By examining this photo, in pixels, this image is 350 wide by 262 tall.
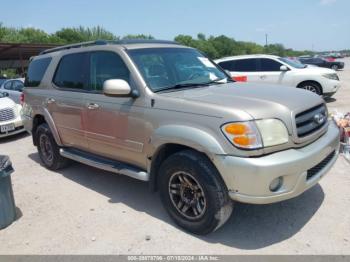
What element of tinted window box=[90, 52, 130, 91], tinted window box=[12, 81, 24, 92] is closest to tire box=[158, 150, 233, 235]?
tinted window box=[90, 52, 130, 91]

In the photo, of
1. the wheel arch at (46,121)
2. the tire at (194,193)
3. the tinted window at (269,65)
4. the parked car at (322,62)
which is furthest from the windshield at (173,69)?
the parked car at (322,62)

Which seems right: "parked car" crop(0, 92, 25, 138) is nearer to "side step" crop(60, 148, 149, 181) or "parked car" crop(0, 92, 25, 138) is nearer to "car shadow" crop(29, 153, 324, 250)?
"side step" crop(60, 148, 149, 181)

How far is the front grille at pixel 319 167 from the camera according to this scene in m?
3.24

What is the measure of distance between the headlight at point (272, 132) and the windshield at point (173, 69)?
1.25m

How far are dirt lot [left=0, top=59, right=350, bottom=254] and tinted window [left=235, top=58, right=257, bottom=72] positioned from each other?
6712 mm

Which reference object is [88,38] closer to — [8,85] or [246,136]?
[8,85]

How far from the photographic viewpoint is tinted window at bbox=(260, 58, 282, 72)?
10975mm

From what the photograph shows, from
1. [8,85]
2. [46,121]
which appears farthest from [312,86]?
[8,85]

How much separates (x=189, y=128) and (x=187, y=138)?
99 millimetres

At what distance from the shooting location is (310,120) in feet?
11.0

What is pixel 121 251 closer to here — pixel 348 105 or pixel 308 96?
pixel 308 96

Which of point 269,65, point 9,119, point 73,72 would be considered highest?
point 73,72

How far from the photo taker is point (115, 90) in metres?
3.59

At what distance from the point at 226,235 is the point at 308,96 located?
170 centimetres
